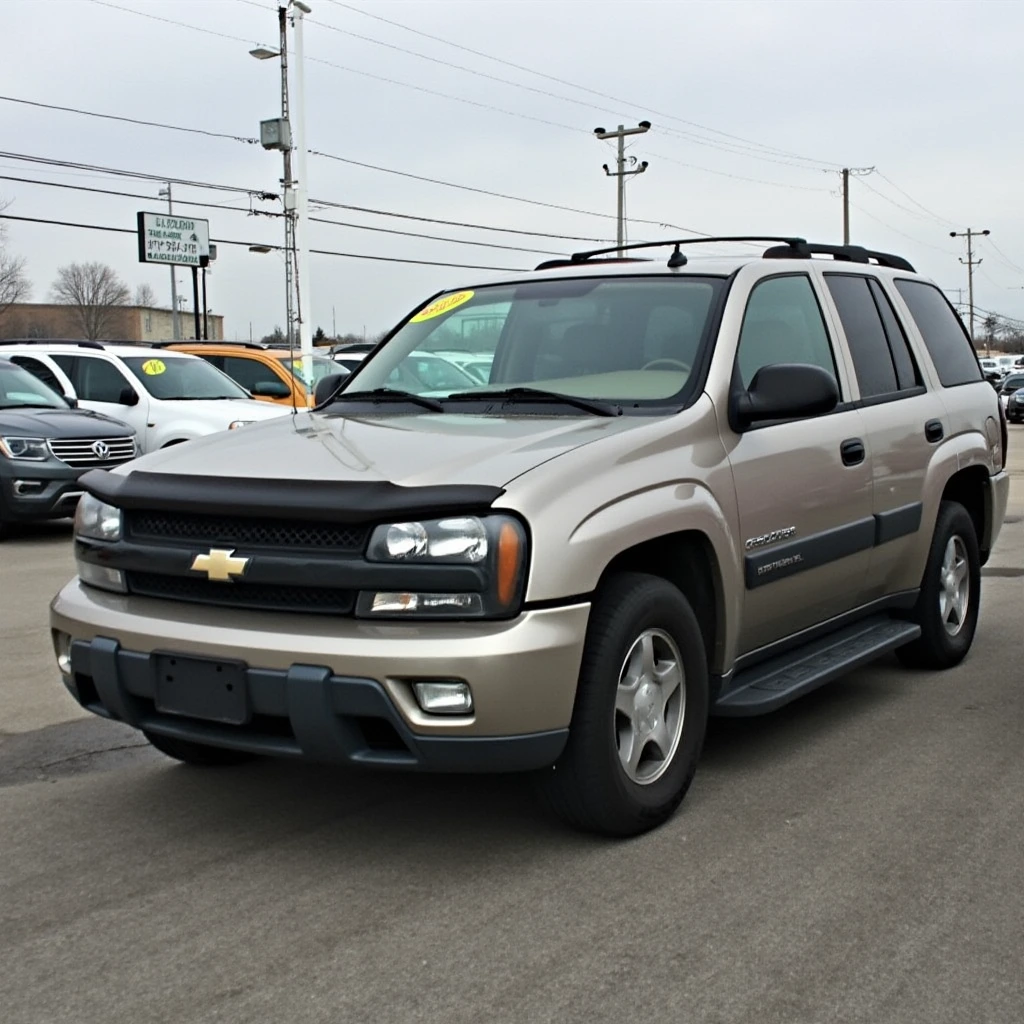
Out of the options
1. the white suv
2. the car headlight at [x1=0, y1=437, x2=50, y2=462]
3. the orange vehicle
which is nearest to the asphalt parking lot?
the car headlight at [x1=0, y1=437, x2=50, y2=462]

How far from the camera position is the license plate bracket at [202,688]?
11.5 feet

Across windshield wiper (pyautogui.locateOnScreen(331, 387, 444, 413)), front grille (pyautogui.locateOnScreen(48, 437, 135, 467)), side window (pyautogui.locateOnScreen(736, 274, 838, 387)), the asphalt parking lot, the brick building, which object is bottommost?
the asphalt parking lot

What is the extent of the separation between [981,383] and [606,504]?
3618 millimetres

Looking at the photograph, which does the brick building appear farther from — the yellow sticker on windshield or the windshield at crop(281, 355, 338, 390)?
the yellow sticker on windshield

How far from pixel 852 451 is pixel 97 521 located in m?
2.77

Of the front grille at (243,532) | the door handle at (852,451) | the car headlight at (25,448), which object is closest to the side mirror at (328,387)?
the front grille at (243,532)

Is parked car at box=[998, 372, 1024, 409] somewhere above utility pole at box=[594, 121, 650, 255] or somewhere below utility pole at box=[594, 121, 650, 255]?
below

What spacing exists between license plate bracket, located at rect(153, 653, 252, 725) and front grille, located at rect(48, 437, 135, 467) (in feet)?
28.3

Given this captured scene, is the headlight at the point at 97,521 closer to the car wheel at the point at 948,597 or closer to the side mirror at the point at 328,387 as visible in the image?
the side mirror at the point at 328,387

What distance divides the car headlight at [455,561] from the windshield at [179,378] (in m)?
11.4

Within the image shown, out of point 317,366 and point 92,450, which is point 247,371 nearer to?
point 317,366

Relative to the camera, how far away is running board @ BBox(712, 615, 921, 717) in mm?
4355

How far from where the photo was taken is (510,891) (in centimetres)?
351

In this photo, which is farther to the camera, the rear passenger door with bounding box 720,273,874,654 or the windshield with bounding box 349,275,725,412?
the windshield with bounding box 349,275,725,412
